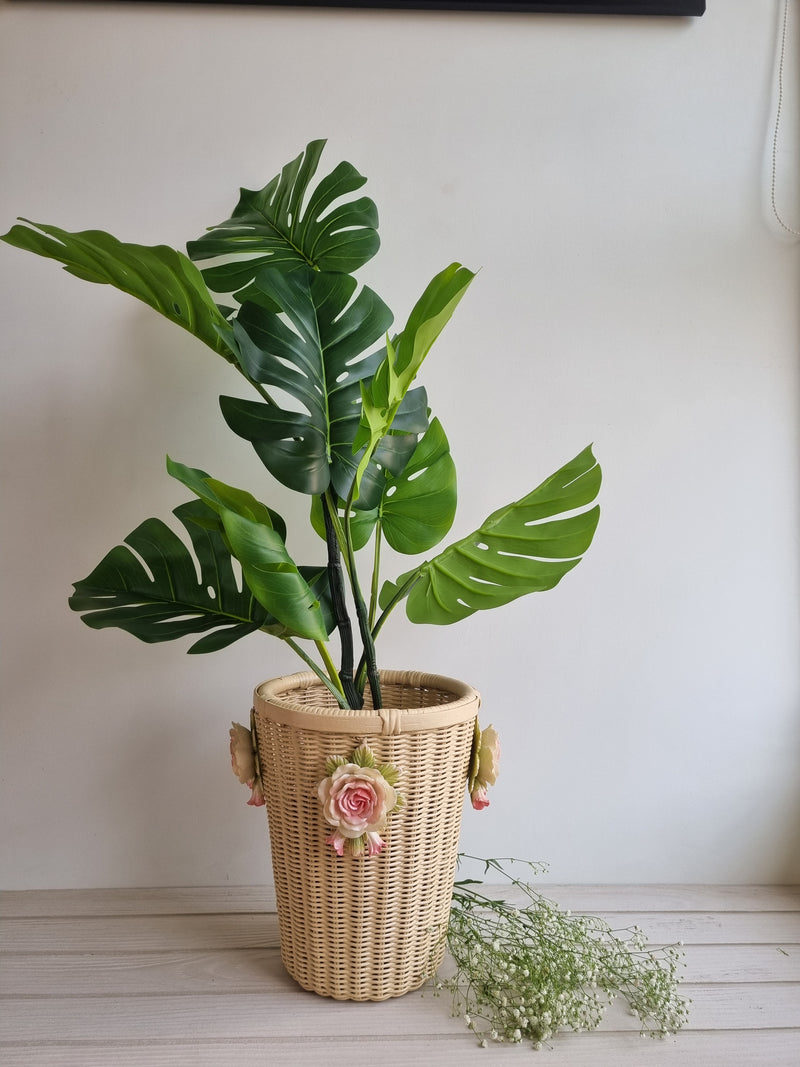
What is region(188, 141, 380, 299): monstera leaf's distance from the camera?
3.84 feet

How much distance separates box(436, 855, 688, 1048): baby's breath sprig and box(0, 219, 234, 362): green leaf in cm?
90

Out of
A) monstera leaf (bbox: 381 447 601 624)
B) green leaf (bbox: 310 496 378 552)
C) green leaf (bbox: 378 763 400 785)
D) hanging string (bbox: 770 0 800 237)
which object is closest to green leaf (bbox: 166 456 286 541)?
green leaf (bbox: 310 496 378 552)

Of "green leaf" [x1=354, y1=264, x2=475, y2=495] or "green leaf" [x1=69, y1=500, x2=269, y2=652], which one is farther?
"green leaf" [x1=69, y1=500, x2=269, y2=652]

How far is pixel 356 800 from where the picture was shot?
39.4 inches

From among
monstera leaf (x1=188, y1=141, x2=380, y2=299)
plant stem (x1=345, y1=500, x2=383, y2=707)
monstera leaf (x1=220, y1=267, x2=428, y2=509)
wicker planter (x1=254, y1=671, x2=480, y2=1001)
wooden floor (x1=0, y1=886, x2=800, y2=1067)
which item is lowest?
wooden floor (x1=0, y1=886, x2=800, y2=1067)

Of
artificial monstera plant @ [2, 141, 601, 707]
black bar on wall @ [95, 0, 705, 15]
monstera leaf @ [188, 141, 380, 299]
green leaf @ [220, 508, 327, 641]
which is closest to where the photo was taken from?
green leaf @ [220, 508, 327, 641]

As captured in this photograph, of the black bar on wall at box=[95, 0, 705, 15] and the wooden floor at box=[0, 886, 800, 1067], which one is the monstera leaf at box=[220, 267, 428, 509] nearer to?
the black bar on wall at box=[95, 0, 705, 15]

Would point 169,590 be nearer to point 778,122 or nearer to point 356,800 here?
point 356,800

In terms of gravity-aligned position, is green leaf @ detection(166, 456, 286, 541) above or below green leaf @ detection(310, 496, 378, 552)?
above

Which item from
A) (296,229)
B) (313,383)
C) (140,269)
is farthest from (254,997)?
(296,229)

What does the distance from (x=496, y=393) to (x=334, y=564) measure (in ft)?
1.54

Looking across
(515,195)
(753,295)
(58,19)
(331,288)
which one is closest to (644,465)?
(753,295)

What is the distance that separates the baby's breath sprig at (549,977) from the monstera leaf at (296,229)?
975 mm

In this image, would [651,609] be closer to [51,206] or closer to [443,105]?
[443,105]
